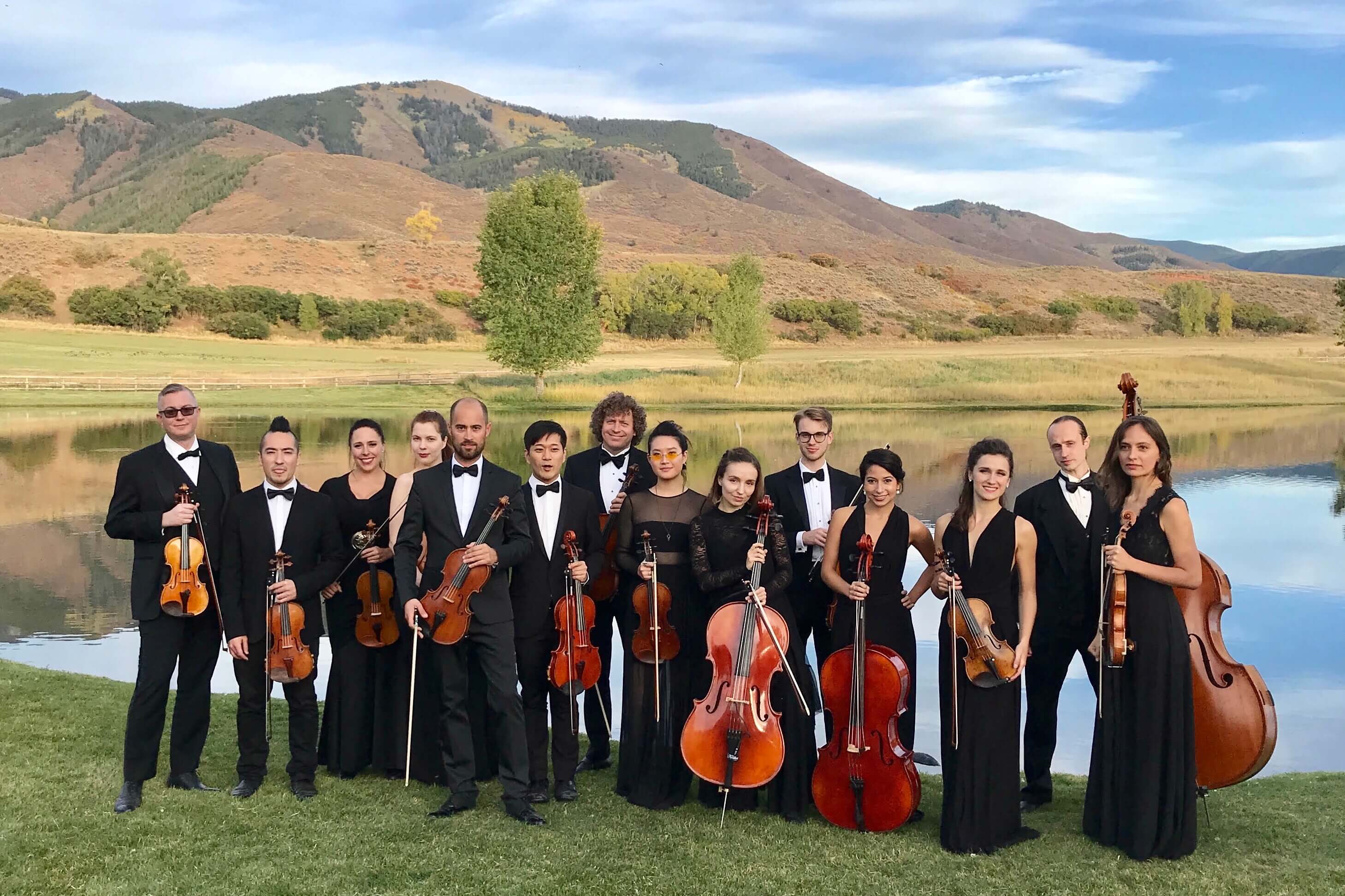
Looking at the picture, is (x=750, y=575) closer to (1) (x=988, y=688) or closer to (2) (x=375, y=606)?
(1) (x=988, y=688)

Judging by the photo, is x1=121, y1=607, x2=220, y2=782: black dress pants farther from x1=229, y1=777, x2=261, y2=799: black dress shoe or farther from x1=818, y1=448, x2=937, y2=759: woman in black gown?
x1=818, y1=448, x2=937, y2=759: woman in black gown

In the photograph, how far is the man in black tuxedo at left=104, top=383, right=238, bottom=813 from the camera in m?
5.29

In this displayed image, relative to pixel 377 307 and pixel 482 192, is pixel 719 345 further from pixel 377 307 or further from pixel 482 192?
pixel 482 192

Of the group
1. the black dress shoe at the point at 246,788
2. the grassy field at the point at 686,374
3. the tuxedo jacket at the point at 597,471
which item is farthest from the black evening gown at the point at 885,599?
the grassy field at the point at 686,374

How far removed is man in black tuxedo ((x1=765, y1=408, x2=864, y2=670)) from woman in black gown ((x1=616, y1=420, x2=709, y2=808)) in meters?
0.57

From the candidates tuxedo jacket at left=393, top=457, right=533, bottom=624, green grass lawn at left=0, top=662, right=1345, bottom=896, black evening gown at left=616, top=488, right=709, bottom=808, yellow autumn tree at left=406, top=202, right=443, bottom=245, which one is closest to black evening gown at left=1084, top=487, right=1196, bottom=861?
green grass lawn at left=0, top=662, right=1345, bottom=896

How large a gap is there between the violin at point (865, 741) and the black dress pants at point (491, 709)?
138 cm

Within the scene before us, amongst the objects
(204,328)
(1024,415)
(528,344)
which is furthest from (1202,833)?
(204,328)

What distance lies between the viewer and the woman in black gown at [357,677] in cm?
576

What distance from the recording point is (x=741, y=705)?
4.75 metres

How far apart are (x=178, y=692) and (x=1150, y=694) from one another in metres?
4.47

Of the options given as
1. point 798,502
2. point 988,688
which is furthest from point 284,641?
point 988,688

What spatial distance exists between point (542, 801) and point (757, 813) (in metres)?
1.03

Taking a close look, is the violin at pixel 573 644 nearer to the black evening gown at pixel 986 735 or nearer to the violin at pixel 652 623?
the violin at pixel 652 623
